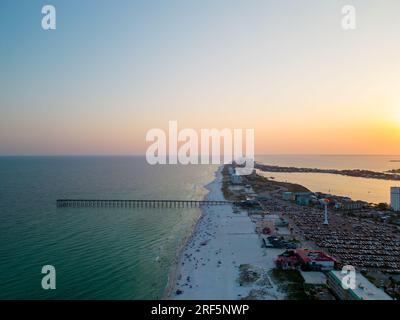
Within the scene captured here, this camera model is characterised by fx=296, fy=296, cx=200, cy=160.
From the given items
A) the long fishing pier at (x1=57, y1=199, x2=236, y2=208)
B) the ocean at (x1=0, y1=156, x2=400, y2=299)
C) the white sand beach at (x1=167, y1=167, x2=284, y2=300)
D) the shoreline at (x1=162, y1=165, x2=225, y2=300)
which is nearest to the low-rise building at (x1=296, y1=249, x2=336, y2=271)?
the white sand beach at (x1=167, y1=167, x2=284, y2=300)

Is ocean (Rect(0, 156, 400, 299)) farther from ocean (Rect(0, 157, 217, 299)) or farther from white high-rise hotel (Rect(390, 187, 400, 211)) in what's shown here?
white high-rise hotel (Rect(390, 187, 400, 211))

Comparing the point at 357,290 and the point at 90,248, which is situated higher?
the point at 357,290

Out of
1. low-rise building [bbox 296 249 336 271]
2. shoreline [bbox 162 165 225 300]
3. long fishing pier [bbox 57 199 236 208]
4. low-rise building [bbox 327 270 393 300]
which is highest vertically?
low-rise building [bbox 327 270 393 300]

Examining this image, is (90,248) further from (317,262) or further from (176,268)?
(317,262)

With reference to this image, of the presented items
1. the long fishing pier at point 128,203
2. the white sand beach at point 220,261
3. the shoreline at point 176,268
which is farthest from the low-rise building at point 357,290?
the long fishing pier at point 128,203

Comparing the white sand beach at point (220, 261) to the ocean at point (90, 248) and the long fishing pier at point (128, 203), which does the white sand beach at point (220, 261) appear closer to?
the ocean at point (90, 248)

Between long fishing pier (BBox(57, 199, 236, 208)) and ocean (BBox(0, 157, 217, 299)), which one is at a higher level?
ocean (BBox(0, 157, 217, 299))

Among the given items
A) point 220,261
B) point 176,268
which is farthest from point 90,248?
point 220,261

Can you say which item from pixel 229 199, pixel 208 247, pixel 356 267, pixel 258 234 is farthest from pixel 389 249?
pixel 229 199
